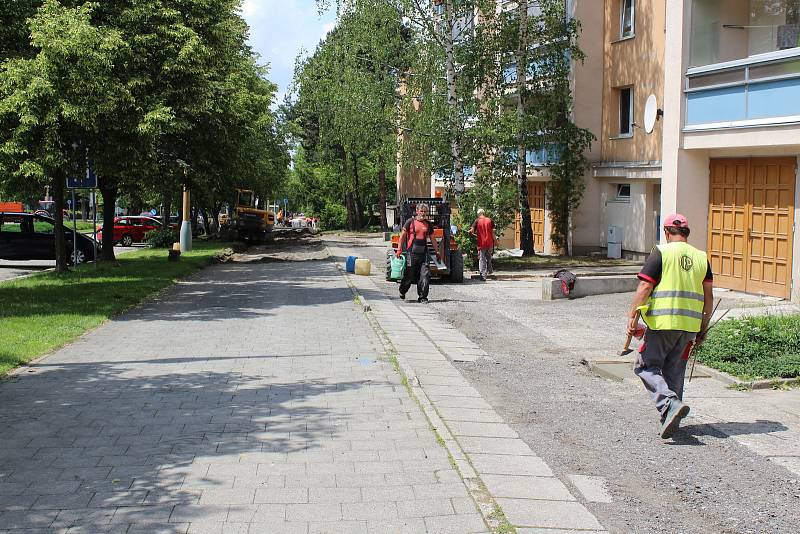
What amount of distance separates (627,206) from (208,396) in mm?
21503

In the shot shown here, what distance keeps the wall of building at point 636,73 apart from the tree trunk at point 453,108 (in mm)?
5427

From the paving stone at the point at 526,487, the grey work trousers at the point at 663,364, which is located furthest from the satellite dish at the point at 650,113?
the paving stone at the point at 526,487

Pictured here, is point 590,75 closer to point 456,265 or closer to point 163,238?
point 456,265

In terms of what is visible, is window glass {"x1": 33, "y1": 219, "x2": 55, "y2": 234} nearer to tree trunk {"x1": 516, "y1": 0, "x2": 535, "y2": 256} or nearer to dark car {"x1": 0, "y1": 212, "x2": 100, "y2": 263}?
dark car {"x1": 0, "y1": 212, "x2": 100, "y2": 263}

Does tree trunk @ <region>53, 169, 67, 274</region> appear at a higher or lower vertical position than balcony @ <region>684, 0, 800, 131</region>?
lower

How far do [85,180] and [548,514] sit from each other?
52.4ft

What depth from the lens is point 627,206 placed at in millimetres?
27422

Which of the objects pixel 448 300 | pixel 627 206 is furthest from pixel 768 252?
pixel 627 206

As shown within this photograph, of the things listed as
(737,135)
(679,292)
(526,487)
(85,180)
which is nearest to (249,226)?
(85,180)

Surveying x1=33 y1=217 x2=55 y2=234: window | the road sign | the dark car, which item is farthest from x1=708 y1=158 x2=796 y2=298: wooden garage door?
x1=33 y1=217 x2=55 y2=234: window

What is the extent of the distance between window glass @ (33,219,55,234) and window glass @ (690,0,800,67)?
2065 cm

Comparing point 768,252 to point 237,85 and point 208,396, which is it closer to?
point 208,396

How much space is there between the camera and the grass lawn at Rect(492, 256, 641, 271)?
2523 cm

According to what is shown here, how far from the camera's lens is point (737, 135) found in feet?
52.9
